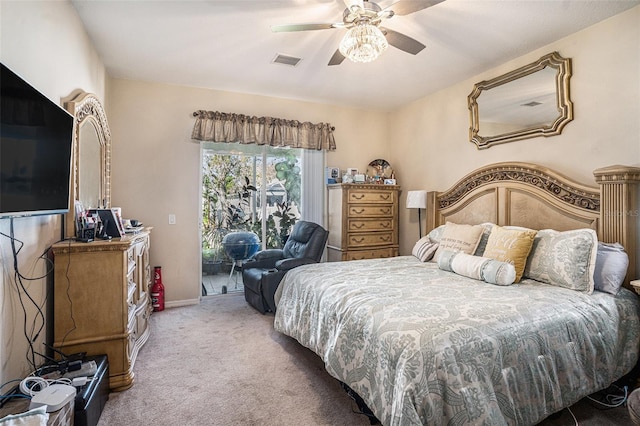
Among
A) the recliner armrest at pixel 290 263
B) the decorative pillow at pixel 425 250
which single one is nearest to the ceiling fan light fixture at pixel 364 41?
the decorative pillow at pixel 425 250

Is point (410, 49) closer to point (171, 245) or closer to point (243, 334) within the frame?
point (243, 334)

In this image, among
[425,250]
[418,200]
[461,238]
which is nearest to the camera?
[461,238]

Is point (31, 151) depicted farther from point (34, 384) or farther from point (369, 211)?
point (369, 211)

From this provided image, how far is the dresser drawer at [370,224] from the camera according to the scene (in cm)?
438

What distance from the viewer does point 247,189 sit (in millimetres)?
4566

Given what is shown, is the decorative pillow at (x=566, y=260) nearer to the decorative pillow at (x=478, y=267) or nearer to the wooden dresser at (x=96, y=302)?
the decorative pillow at (x=478, y=267)

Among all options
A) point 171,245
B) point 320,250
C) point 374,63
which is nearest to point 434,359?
point 320,250

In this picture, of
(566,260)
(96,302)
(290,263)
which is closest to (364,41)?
(566,260)

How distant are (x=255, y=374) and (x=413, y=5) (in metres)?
2.71

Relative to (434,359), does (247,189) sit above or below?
above

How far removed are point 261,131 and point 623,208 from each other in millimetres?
3758

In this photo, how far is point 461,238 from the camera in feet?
9.84

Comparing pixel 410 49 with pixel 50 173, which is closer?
pixel 50 173

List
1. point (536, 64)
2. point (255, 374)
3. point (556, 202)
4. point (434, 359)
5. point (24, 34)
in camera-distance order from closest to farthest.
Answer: point (434, 359) < point (24, 34) < point (255, 374) < point (556, 202) < point (536, 64)
